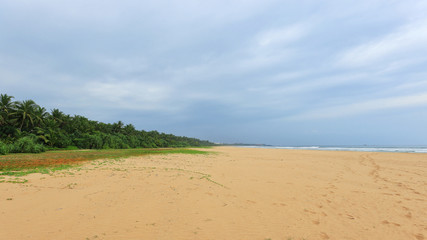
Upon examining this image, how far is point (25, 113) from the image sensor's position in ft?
123

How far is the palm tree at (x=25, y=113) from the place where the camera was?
3734 centimetres

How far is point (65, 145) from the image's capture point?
39.9 m

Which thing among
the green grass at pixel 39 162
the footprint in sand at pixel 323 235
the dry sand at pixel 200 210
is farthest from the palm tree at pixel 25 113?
the footprint in sand at pixel 323 235

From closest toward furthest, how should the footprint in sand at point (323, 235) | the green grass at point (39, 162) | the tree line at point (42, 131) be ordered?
the footprint in sand at point (323, 235) < the green grass at point (39, 162) < the tree line at point (42, 131)

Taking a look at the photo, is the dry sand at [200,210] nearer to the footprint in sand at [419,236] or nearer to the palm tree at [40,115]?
the footprint in sand at [419,236]

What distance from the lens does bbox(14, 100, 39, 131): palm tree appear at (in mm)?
37344

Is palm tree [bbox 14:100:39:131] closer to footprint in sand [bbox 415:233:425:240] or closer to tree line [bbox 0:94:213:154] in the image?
tree line [bbox 0:94:213:154]

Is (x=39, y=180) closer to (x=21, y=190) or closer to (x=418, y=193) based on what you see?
(x=21, y=190)

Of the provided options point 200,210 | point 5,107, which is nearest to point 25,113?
point 5,107

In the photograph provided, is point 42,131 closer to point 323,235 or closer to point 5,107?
point 5,107

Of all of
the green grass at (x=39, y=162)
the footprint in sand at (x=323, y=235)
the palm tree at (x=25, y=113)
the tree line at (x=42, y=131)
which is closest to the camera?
the footprint in sand at (x=323, y=235)

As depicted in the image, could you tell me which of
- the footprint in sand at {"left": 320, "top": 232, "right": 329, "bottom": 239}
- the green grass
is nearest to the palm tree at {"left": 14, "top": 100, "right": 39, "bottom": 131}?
the green grass

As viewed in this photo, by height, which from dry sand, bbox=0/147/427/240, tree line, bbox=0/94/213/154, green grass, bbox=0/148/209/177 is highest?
tree line, bbox=0/94/213/154

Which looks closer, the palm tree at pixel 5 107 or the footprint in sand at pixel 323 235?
the footprint in sand at pixel 323 235
